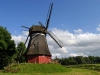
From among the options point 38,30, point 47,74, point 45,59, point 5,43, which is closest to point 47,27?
point 38,30

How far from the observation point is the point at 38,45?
149 ft

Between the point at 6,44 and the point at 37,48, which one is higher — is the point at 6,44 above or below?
above

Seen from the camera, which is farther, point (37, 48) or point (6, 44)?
point (6, 44)

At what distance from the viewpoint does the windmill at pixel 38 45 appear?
44375 millimetres

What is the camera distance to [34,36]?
4672cm

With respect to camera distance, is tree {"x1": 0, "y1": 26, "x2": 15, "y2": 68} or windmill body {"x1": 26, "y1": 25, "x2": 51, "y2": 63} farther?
tree {"x1": 0, "y1": 26, "x2": 15, "y2": 68}

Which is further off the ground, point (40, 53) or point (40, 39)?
point (40, 39)

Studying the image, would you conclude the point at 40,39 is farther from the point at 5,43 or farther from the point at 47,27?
the point at 5,43

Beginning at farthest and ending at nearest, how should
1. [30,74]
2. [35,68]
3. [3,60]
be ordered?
[3,60]
[35,68]
[30,74]

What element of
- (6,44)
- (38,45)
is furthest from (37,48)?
(6,44)

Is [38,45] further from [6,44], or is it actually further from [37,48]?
[6,44]

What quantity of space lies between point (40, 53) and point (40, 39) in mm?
4278

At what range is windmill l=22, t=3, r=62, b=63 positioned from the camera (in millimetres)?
44375

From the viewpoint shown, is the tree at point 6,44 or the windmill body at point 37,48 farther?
the tree at point 6,44
